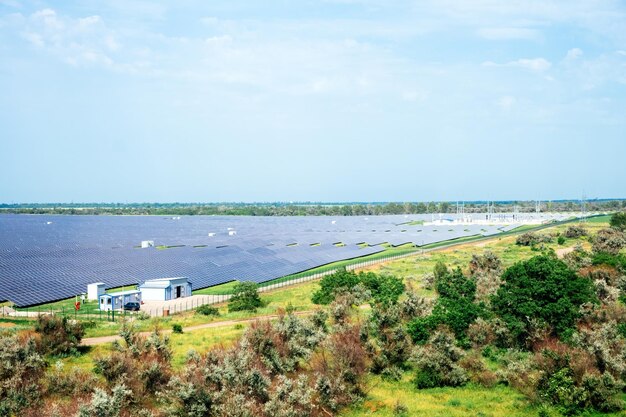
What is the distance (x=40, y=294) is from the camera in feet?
202

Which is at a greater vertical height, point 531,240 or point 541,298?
point 541,298

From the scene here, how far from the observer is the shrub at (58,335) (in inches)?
1385

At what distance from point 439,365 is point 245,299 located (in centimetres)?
2669

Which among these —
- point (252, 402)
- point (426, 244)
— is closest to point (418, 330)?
point (252, 402)

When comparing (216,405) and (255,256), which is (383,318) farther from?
(255,256)

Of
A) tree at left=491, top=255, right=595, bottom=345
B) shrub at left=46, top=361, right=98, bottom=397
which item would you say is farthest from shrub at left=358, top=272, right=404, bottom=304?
shrub at left=46, top=361, right=98, bottom=397

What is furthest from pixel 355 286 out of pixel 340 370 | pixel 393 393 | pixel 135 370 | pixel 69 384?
pixel 69 384

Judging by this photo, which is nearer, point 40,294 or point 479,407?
point 479,407

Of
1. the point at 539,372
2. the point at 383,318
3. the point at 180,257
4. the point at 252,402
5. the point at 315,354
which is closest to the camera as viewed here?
the point at 252,402

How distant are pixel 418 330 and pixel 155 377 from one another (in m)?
18.8

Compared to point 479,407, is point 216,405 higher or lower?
higher

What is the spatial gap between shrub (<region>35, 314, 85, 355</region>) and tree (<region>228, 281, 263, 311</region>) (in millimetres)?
19662

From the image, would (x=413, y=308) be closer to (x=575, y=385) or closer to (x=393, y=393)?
(x=393, y=393)

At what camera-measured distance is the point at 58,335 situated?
35750mm
